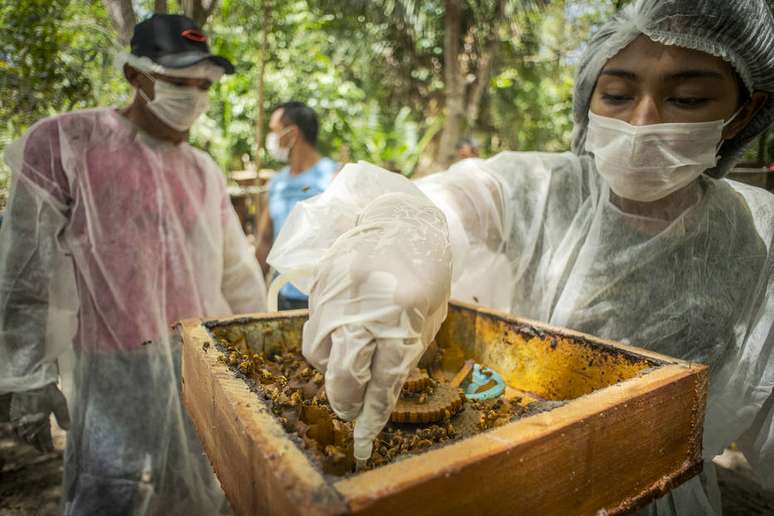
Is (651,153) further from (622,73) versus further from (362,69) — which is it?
(362,69)

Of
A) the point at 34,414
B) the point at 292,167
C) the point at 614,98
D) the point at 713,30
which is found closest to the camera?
the point at 713,30

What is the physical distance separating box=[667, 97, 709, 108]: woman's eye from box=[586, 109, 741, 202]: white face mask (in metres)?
0.06

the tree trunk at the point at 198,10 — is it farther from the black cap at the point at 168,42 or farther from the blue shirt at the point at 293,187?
the blue shirt at the point at 293,187

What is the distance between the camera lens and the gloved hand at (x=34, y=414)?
2086mm

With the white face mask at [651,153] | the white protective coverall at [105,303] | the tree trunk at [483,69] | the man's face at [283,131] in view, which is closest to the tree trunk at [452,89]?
the tree trunk at [483,69]

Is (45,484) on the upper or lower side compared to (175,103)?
A: lower

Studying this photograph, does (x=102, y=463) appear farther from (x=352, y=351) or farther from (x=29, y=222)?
(x=352, y=351)

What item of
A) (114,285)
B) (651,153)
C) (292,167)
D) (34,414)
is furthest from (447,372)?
(292,167)

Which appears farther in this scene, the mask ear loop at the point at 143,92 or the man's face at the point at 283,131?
the man's face at the point at 283,131

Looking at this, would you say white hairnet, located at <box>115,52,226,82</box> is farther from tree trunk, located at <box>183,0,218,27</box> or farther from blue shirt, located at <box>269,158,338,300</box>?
blue shirt, located at <box>269,158,338,300</box>

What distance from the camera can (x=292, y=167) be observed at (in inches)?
170

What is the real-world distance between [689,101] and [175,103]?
2.27m

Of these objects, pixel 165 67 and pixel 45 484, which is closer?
pixel 165 67

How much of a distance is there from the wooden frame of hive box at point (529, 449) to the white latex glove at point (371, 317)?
0.15 metres
